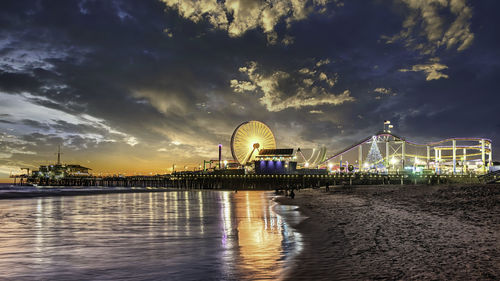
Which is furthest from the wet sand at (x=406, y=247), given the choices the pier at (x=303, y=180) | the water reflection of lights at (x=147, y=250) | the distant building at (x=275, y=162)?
the distant building at (x=275, y=162)

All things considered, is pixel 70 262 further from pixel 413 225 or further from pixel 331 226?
pixel 413 225

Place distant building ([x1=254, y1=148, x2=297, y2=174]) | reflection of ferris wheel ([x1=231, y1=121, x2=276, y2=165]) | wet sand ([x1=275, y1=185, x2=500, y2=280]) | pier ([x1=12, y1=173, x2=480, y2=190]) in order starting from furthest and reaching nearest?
reflection of ferris wheel ([x1=231, y1=121, x2=276, y2=165])
distant building ([x1=254, y1=148, x2=297, y2=174])
pier ([x1=12, y1=173, x2=480, y2=190])
wet sand ([x1=275, y1=185, x2=500, y2=280])

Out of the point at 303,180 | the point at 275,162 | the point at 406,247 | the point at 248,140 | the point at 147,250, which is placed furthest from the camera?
the point at 248,140

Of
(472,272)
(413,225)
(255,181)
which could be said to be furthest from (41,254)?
(255,181)

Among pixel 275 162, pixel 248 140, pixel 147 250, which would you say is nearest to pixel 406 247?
pixel 147 250

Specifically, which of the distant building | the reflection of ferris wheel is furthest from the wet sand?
the reflection of ferris wheel

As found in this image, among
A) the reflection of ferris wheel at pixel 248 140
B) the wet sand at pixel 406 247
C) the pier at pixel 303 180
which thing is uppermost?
the reflection of ferris wheel at pixel 248 140

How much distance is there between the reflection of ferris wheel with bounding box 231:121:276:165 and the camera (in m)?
127

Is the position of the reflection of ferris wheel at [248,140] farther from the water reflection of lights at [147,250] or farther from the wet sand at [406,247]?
the water reflection of lights at [147,250]

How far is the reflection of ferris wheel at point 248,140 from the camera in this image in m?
127

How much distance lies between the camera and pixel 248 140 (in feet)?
418

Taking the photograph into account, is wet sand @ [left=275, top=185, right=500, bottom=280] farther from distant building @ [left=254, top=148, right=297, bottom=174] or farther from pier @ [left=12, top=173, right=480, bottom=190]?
distant building @ [left=254, top=148, right=297, bottom=174]

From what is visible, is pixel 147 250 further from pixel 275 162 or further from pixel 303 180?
pixel 275 162

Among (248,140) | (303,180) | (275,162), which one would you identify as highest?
(248,140)
